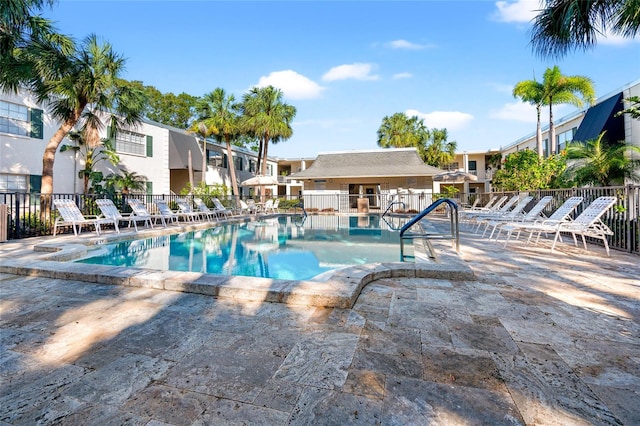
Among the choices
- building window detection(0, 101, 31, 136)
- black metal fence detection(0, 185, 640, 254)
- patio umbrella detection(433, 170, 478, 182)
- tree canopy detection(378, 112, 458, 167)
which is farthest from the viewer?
tree canopy detection(378, 112, 458, 167)

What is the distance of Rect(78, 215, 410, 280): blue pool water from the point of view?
18.4 feet

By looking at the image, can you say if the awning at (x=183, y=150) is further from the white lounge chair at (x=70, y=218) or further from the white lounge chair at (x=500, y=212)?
the white lounge chair at (x=500, y=212)

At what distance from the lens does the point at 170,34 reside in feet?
39.2

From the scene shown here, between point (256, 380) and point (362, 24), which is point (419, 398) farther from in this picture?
point (362, 24)

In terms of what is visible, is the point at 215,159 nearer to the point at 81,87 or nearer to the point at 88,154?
the point at 88,154

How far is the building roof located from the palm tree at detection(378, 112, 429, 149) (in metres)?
7.68

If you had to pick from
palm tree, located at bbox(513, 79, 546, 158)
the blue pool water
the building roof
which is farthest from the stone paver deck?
palm tree, located at bbox(513, 79, 546, 158)

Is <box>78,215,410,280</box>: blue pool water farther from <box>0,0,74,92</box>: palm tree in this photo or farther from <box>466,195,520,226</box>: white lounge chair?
<box>0,0,74,92</box>: palm tree

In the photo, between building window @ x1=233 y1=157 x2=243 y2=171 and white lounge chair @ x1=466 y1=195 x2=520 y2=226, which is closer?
white lounge chair @ x1=466 y1=195 x2=520 y2=226

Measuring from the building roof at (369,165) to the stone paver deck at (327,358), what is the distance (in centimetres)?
1728

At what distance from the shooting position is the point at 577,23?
245 inches

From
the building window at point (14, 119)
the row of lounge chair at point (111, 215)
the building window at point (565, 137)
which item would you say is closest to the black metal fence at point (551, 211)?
the row of lounge chair at point (111, 215)

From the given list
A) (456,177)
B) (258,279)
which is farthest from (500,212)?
(258,279)

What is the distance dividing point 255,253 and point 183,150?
15.5 meters
